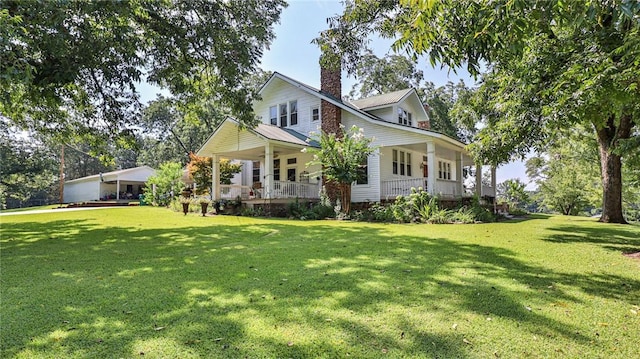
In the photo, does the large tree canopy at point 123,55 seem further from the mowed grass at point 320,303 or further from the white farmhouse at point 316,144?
the mowed grass at point 320,303

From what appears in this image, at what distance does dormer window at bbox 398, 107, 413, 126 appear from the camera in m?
20.4

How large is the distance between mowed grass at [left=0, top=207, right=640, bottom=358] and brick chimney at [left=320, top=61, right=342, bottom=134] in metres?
12.0

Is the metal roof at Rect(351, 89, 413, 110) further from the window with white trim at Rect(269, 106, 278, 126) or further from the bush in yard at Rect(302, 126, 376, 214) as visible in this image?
the bush in yard at Rect(302, 126, 376, 214)

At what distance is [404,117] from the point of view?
20.9 meters

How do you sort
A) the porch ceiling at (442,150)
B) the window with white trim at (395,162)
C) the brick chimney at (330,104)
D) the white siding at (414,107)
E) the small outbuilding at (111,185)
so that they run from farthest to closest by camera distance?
1. the small outbuilding at (111,185)
2. the white siding at (414,107)
3. the window with white trim at (395,162)
4. the brick chimney at (330,104)
5. the porch ceiling at (442,150)

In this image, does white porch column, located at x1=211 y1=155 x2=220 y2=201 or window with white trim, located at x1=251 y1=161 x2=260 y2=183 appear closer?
white porch column, located at x1=211 y1=155 x2=220 y2=201

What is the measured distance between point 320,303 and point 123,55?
9.72 metres

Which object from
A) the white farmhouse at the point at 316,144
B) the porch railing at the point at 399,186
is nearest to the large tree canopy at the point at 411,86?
the white farmhouse at the point at 316,144

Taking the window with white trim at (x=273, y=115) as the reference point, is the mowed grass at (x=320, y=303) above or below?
below

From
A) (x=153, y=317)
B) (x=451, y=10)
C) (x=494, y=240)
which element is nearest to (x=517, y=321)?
(x=451, y=10)

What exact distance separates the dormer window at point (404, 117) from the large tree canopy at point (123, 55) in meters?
10.5

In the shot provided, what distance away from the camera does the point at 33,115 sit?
12.7 m

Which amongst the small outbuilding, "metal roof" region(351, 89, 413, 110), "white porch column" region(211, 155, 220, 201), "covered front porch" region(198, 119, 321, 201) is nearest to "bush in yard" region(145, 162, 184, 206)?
"covered front porch" region(198, 119, 321, 201)

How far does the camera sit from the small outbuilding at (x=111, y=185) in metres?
38.5
